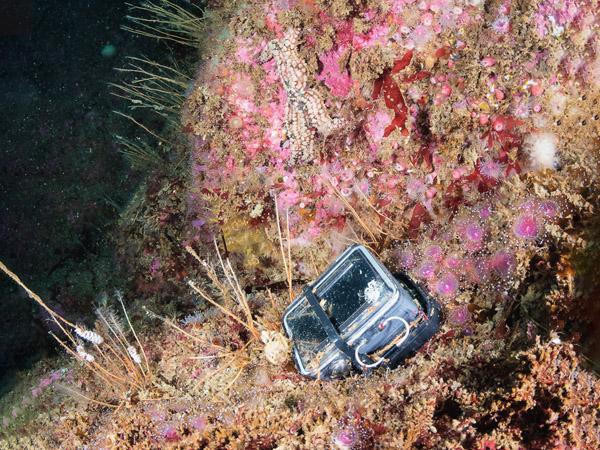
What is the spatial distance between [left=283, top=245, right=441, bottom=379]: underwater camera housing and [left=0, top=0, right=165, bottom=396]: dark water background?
3503 mm

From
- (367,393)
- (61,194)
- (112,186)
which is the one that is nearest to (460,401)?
(367,393)

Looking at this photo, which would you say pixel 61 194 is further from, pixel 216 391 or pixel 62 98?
pixel 216 391

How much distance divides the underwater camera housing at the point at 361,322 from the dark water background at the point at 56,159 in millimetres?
3503

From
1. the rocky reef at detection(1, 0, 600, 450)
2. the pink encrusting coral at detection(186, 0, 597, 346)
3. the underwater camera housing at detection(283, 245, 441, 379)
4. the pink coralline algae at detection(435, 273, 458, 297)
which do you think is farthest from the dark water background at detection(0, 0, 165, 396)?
the pink coralline algae at detection(435, 273, 458, 297)

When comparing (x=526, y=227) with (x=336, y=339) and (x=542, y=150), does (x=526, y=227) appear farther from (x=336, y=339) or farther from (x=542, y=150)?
(x=336, y=339)

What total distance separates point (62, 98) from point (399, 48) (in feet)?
15.8

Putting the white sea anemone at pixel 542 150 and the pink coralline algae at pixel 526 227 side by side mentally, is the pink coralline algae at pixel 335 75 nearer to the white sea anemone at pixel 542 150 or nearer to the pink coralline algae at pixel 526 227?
the white sea anemone at pixel 542 150

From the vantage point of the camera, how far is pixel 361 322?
105 inches

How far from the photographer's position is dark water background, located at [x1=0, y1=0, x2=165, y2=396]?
5617 millimetres

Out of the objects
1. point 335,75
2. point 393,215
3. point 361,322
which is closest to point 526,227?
point 393,215

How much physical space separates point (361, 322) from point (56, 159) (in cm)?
506

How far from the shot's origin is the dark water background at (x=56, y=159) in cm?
562

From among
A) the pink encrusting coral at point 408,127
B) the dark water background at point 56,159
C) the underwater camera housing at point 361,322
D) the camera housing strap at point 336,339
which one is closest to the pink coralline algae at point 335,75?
the pink encrusting coral at point 408,127

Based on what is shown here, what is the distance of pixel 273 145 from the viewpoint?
375 cm
